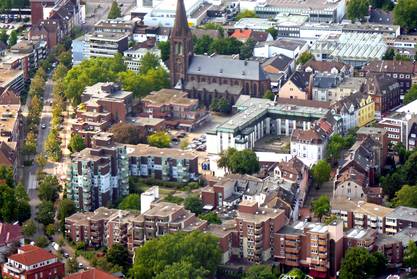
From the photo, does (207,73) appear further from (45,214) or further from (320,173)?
(45,214)

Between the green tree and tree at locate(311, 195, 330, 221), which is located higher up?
tree at locate(311, 195, 330, 221)

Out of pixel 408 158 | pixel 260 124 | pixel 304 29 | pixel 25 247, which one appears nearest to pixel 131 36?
pixel 304 29

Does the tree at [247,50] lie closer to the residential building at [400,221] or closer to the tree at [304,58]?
the tree at [304,58]

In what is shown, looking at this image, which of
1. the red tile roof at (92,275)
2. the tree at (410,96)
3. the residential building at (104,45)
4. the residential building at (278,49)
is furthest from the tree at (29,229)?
the residential building at (278,49)

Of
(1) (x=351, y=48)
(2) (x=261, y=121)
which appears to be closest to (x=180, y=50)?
(2) (x=261, y=121)

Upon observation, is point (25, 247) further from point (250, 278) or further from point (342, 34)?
point (342, 34)

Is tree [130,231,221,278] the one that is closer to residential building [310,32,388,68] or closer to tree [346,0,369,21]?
residential building [310,32,388,68]

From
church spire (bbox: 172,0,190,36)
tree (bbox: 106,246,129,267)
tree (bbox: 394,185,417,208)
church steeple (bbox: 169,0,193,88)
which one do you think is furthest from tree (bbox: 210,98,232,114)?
tree (bbox: 106,246,129,267)
